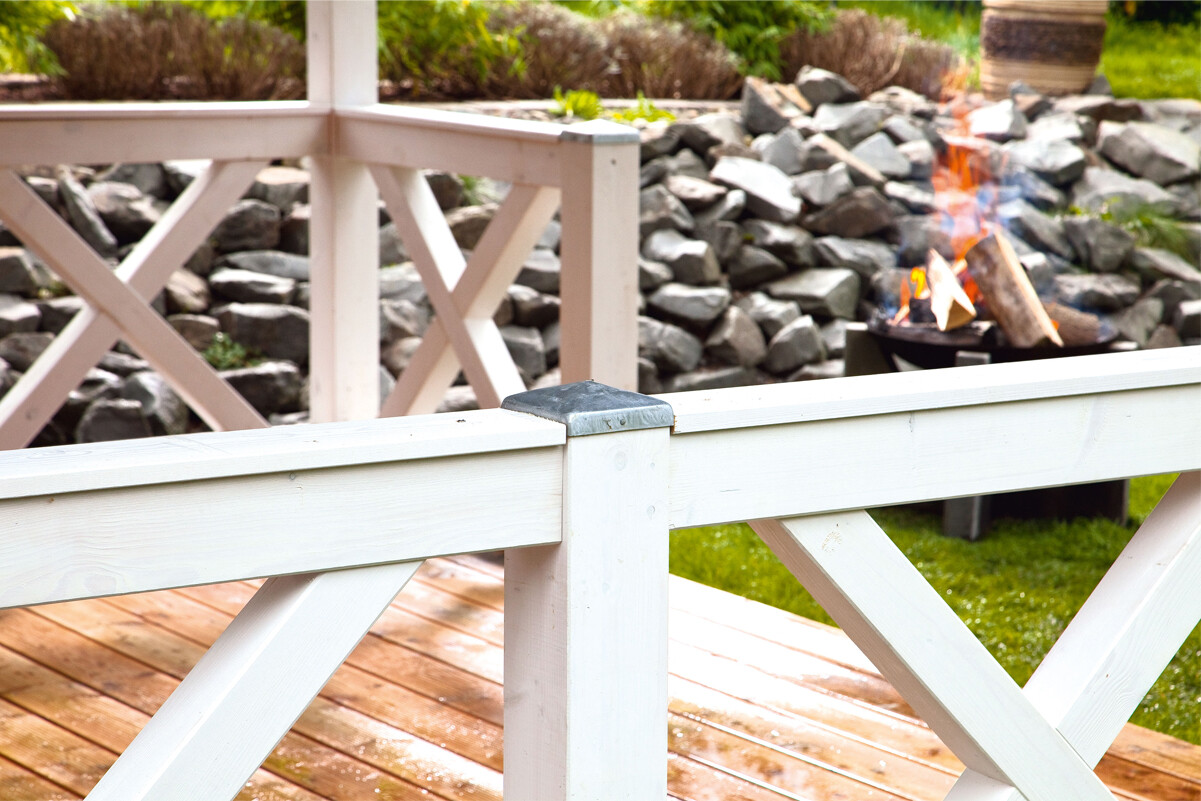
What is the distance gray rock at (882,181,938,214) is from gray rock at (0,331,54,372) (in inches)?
150

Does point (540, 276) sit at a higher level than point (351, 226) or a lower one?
lower

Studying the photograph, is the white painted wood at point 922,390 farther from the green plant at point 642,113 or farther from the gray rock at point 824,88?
the gray rock at point 824,88

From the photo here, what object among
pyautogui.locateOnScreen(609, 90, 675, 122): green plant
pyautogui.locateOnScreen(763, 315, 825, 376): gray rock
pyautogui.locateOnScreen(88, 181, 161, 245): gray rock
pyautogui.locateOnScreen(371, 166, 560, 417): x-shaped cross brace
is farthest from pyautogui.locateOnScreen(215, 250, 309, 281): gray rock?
pyautogui.locateOnScreen(371, 166, 560, 417): x-shaped cross brace

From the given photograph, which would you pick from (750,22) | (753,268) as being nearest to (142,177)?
(753,268)

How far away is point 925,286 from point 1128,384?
3384 millimetres

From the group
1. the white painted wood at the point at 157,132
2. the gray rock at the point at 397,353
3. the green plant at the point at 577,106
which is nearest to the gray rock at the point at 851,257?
the green plant at the point at 577,106

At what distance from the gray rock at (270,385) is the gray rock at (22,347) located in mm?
609

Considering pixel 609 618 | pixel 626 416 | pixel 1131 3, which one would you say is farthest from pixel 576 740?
pixel 1131 3

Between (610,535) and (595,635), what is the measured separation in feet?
0.27

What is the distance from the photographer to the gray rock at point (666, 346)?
553 cm

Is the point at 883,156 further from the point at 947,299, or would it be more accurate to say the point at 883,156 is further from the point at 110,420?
the point at 110,420

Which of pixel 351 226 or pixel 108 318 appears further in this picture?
pixel 351 226

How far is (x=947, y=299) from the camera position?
4.28 meters

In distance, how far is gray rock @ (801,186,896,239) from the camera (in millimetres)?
6141
